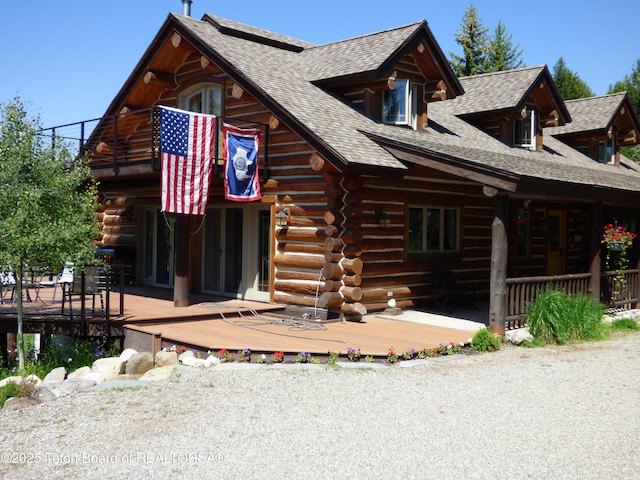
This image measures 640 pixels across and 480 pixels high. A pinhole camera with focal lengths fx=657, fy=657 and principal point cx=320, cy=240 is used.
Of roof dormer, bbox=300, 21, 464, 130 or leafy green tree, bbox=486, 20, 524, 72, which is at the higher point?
leafy green tree, bbox=486, 20, 524, 72

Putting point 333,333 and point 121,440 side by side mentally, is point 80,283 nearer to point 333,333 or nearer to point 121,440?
point 333,333

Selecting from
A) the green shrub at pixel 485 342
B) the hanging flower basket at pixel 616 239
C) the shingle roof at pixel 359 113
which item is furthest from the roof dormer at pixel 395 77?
the green shrub at pixel 485 342

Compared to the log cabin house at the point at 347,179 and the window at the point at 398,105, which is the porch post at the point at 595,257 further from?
the window at the point at 398,105

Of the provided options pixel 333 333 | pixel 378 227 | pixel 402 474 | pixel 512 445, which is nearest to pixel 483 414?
pixel 512 445

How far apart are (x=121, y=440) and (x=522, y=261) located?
579 inches

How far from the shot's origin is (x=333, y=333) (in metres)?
11.3

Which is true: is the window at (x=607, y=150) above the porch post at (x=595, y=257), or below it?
above

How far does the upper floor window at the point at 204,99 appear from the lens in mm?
15504

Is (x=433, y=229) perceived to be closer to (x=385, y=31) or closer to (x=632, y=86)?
(x=385, y=31)

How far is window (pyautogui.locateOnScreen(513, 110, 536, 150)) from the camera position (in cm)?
1955

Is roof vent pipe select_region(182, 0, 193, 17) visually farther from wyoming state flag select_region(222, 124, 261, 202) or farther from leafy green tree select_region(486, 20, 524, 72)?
leafy green tree select_region(486, 20, 524, 72)

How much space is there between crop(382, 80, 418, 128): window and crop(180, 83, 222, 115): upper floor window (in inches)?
155

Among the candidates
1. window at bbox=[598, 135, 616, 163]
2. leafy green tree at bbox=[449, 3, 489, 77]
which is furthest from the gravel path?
leafy green tree at bbox=[449, 3, 489, 77]

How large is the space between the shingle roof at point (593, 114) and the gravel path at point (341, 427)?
1509 cm
